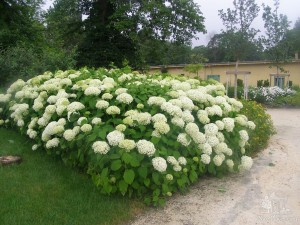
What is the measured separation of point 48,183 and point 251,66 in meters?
29.2

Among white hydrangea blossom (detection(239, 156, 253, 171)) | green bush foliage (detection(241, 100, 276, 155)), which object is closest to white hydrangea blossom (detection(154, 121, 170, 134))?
white hydrangea blossom (detection(239, 156, 253, 171))

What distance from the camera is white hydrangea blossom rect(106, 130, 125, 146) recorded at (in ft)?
12.6

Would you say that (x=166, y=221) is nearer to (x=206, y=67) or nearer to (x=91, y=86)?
(x=91, y=86)

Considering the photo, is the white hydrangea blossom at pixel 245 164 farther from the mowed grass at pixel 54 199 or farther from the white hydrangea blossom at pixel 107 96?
the white hydrangea blossom at pixel 107 96

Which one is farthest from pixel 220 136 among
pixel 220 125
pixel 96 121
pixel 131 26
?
pixel 131 26

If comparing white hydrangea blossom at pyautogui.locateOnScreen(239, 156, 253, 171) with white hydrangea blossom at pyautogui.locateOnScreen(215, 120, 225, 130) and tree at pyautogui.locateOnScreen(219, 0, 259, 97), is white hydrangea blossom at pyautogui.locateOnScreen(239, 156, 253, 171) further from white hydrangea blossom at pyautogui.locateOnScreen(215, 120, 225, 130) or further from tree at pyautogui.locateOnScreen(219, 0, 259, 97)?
tree at pyautogui.locateOnScreen(219, 0, 259, 97)

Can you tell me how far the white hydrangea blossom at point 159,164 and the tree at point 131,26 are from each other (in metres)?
13.0

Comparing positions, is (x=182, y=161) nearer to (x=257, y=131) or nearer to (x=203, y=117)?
(x=203, y=117)

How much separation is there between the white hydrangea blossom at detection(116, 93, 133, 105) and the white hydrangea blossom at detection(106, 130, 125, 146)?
2.25ft

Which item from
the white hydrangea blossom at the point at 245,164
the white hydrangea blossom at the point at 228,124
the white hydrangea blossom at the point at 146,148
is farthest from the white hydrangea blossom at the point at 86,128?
the white hydrangea blossom at the point at 245,164

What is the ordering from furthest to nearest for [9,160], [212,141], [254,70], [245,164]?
[254,70] < [9,160] < [245,164] < [212,141]

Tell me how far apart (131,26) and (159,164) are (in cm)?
1347

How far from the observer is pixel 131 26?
1645cm

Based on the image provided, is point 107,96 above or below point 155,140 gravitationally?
above
